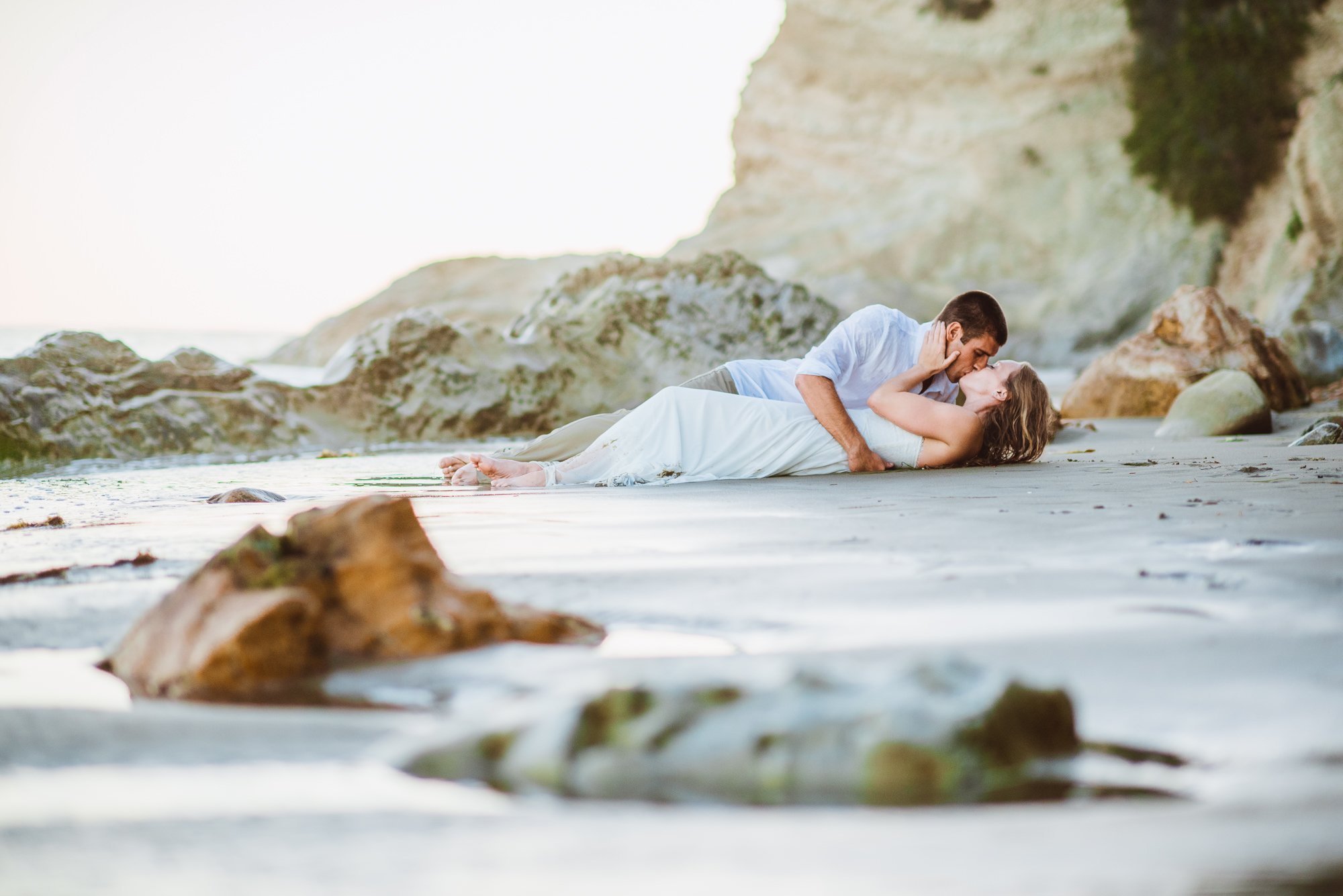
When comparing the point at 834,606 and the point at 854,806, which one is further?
the point at 834,606

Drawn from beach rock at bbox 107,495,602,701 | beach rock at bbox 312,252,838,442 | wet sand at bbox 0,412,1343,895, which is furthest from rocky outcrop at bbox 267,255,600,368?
beach rock at bbox 107,495,602,701

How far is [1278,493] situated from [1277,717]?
187 centimetres

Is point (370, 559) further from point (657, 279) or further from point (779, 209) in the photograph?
point (779, 209)

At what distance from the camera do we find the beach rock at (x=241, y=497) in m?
3.34

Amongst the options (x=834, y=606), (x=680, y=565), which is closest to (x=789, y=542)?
(x=680, y=565)

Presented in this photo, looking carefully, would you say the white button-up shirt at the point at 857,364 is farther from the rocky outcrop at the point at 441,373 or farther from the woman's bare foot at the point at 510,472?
the rocky outcrop at the point at 441,373

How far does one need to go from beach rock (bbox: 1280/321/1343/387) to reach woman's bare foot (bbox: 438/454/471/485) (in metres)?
6.87

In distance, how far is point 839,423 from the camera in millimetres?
3877

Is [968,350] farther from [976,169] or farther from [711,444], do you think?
[976,169]

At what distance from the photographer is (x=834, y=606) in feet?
5.20

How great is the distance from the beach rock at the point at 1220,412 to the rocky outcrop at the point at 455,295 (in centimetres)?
2449

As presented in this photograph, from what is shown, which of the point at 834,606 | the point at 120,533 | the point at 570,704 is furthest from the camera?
the point at 120,533

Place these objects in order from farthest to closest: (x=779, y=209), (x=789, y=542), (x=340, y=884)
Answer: (x=779, y=209), (x=789, y=542), (x=340, y=884)

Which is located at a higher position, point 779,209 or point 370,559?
point 779,209
